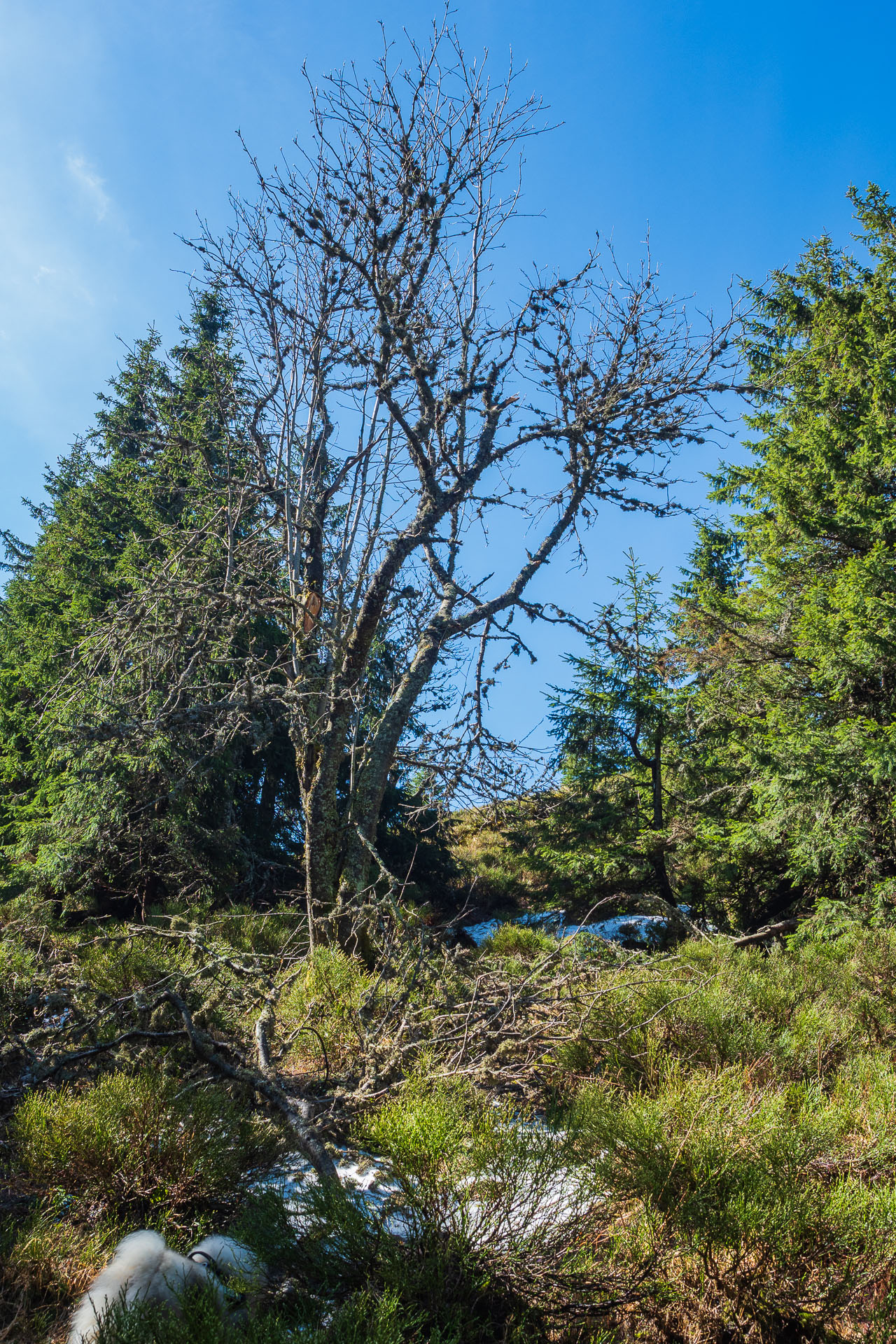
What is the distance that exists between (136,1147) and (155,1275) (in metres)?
0.83

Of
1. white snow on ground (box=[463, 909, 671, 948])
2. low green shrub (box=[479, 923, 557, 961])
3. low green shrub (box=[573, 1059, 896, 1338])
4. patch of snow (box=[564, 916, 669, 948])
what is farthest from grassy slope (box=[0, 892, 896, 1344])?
patch of snow (box=[564, 916, 669, 948])

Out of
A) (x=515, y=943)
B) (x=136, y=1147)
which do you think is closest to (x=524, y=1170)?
(x=136, y=1147)

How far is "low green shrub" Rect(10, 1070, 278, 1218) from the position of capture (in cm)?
256

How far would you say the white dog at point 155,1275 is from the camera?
5.99 feet

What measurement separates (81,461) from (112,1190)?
13701 millimetres

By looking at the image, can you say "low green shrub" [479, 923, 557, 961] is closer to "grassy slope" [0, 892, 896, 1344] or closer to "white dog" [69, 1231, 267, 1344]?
"grassy slope" [0, 892, 896, 1344]

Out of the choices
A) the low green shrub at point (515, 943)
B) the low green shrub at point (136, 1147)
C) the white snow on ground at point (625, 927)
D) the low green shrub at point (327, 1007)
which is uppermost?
the white snow on ground at point (625, 927)

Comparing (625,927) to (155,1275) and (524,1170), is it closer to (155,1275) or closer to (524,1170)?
(524,1170)

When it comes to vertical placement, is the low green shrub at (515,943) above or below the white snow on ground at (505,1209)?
above

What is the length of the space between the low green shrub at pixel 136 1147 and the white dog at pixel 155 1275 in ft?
1.70

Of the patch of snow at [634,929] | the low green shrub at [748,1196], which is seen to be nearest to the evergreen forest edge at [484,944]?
the low green shrub at [748,1196]

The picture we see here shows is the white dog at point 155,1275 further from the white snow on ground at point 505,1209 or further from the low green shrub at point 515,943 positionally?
the low green shrub at point 515,943

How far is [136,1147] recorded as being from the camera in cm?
264

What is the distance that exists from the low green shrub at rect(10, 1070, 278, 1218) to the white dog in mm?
518
